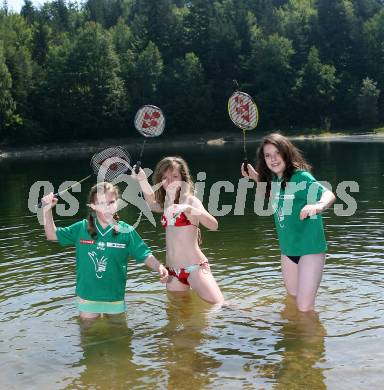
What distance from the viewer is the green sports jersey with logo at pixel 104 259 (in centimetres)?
966

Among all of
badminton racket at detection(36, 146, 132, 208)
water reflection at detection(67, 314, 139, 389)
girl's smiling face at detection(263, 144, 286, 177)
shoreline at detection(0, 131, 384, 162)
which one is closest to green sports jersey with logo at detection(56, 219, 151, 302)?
water reflection at detection(67, 314, 139, 389)

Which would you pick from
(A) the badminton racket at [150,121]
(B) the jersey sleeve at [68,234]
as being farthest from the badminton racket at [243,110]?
(B) the jersey sleeve at [68,234]

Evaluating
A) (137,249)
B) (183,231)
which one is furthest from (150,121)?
(137,249)

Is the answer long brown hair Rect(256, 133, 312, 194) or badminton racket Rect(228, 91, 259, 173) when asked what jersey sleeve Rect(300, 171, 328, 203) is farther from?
badminton racket Rect(228, 91, 259, 173)

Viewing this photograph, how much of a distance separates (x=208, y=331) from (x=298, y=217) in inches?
87.8

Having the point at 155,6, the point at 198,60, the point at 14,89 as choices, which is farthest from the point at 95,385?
the point at 155,6

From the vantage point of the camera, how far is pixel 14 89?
98.2m

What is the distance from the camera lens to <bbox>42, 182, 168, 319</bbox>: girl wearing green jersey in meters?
9.66

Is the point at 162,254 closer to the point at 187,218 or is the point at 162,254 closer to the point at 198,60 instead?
the point at 187,218

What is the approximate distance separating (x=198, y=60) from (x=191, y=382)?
4363 inches

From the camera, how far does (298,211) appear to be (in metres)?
9.63

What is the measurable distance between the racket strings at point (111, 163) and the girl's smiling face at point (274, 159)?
11.3ft

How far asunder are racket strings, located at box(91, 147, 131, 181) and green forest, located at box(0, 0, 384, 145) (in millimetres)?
84383

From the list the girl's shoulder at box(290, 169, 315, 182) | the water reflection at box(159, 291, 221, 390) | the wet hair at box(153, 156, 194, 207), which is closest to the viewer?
the water reflection at box(159, 291, 221, 390)
